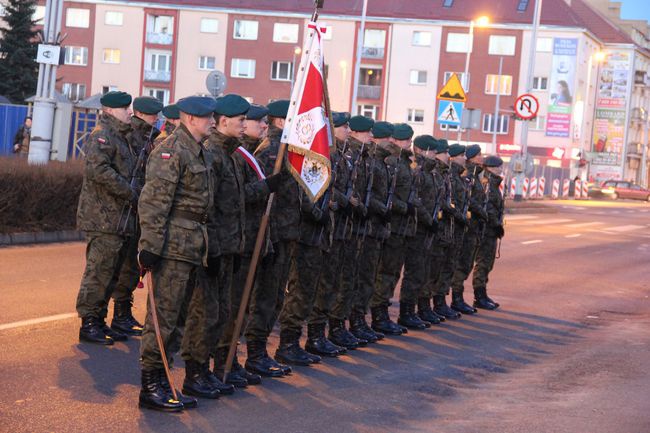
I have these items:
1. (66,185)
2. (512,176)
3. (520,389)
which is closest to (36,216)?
(66,185)

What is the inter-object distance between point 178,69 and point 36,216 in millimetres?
66540

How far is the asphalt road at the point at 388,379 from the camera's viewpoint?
Answer: 734cm

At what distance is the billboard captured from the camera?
82.8 metres

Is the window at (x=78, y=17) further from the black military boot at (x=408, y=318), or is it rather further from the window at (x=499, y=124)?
the black military boot at (x=408, y=318)

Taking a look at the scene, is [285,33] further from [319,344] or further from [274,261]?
[274,261]

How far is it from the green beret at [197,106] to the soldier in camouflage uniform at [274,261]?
49.7 inches

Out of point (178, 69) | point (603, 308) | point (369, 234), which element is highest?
point (178, 69)

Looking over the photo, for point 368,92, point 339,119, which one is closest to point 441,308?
point 339,119

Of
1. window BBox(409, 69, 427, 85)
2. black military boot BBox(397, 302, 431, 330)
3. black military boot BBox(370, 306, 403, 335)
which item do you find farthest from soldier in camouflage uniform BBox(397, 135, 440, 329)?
window BBox(409, 69, 427, 85)

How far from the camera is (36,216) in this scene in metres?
18.1

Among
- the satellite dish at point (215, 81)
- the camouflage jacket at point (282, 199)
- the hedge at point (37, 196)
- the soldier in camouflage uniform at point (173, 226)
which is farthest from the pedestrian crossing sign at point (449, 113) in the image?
the soldier in camouflage uniform at point (173, 226)

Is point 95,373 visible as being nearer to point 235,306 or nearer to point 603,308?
point 235,306

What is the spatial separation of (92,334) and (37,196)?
29.4 ft

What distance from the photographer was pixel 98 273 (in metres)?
9.59
